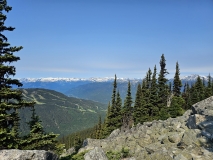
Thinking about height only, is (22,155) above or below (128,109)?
above

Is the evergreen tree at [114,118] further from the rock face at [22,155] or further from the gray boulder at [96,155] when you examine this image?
the rock face at [22,155]

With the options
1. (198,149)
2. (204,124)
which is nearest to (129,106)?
(204,124)

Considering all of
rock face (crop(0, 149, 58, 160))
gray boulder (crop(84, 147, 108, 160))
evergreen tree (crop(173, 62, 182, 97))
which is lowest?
gray boulder (crop(84, 147, 108, 160))

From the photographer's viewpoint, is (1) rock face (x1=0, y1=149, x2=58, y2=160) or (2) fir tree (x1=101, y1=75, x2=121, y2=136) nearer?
(1) rock face (x1=0, y1=149, x2=58, y2=160)

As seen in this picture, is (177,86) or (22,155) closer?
(22,155)

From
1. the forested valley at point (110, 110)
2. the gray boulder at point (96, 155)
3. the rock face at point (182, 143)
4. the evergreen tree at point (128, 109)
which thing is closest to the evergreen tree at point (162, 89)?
the forested valley at point (110, 110)

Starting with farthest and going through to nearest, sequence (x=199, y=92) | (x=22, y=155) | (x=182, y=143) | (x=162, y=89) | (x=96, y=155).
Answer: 1. (x=199, y=92)
2. (x=162, y=89)
3. (x=182, y=143)
4. (x=96, y=155)
5. (x=22, y=155)

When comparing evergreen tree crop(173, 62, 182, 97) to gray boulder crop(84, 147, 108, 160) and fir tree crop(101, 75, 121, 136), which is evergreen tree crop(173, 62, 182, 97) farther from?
gray boulder crop(84, 147, 108, 160)

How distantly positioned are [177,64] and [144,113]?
25.0 m

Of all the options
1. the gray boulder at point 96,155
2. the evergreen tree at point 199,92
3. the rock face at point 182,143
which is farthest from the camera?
the evergreen tree at point 199,92

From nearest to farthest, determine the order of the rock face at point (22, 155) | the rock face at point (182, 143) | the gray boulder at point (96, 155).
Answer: the rock face at point (22, 155)
the gray boulder at point (96, 155)
the rock face at point (182, 143)

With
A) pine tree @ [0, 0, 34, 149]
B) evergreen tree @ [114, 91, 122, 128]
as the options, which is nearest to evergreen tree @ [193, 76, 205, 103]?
evergreen tree @ [114, 91, 122, 128]

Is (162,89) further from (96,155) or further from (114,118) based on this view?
(96,155)

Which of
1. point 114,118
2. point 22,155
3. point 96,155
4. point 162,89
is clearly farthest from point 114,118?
point 22,155
